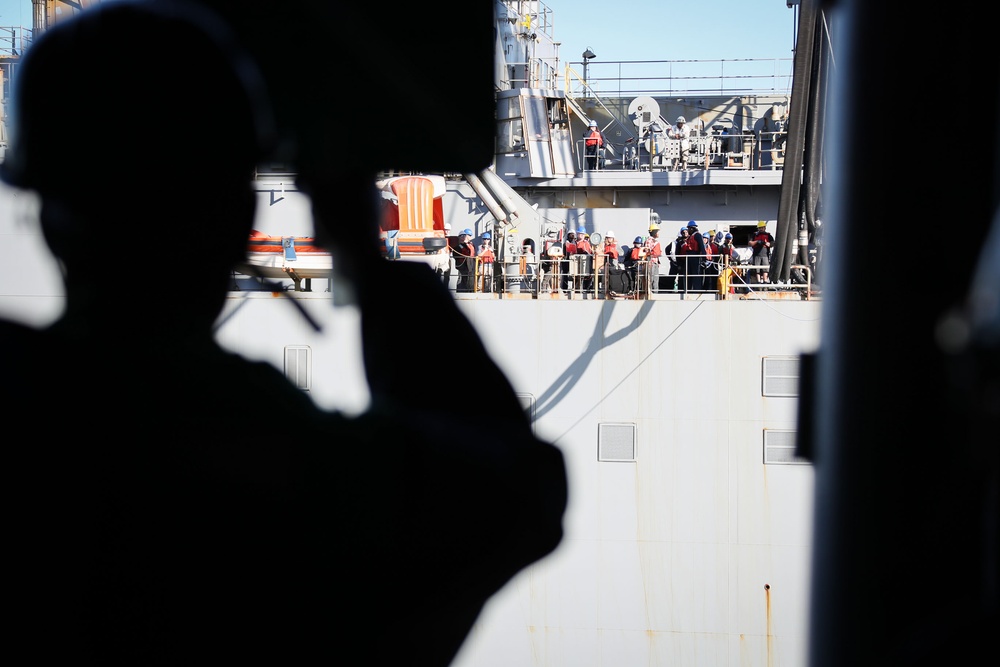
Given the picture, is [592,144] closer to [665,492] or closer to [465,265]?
[465,265]

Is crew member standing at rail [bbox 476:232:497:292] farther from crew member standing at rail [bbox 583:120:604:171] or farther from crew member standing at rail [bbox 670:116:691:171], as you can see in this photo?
crew member standing at rail [bbox 670:116:691:171]

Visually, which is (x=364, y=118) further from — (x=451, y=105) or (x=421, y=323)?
(x=421, y=323)

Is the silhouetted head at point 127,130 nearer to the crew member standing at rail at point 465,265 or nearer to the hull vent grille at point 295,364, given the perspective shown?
the hull vent grille at point 295,364

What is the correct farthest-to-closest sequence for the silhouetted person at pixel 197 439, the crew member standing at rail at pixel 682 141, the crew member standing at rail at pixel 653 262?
the crew member standing at rail at pixel 682 141 < the crew member standing at rail at pixel 653 262 < the silhouetted person at pixel 197 439

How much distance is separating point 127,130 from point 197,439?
34 centimetres

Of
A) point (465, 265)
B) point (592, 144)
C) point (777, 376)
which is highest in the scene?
point (592, 144)

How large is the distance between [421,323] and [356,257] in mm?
101

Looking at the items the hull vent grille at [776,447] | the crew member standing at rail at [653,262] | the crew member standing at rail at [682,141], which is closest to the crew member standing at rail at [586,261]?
the crew member standing at rail at [653,262]

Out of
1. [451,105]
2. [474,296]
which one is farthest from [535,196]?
[451,105]

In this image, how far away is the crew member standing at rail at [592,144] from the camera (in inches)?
501

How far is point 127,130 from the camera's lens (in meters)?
0.99

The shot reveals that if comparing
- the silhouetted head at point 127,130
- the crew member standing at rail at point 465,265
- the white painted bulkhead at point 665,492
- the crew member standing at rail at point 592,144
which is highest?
the crew member standing at rail at point 592,144

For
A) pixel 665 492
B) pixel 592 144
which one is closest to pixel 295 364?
pixel 665 492

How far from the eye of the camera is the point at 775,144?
13250 millimetres
